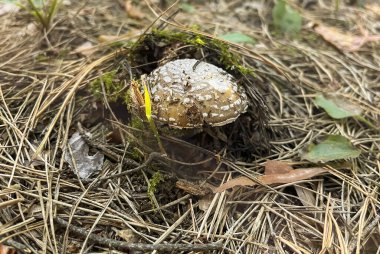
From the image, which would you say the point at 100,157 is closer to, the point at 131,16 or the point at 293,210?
the point at 293,210

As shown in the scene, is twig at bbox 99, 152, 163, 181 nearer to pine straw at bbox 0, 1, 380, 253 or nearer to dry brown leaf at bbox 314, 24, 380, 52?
pine straw at bbox 0, 1, 380, 253

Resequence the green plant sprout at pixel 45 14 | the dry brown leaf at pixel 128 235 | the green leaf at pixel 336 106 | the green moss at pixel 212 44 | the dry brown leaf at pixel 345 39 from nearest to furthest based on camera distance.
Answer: the dry brown leaf at pixel 128 235, the green moss at pixel 212 44, the green leaf at pixel 336 106, the green plant sprout at pixel 45 14, the dry brown leaf at pixel 345 39

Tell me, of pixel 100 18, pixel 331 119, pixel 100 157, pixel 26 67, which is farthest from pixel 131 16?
pixel 331 119

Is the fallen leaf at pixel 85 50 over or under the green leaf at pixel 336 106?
over

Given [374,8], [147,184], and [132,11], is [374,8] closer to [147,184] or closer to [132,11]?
[132,11]

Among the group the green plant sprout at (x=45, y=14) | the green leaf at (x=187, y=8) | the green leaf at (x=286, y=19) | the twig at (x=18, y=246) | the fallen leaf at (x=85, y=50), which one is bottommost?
the twig at (x=18, y=246)

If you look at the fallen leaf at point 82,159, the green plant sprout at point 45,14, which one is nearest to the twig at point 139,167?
the fallen leaf at point 82,159

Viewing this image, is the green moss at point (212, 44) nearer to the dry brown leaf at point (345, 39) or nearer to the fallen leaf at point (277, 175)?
the fallen leaf at point (277, 175)
